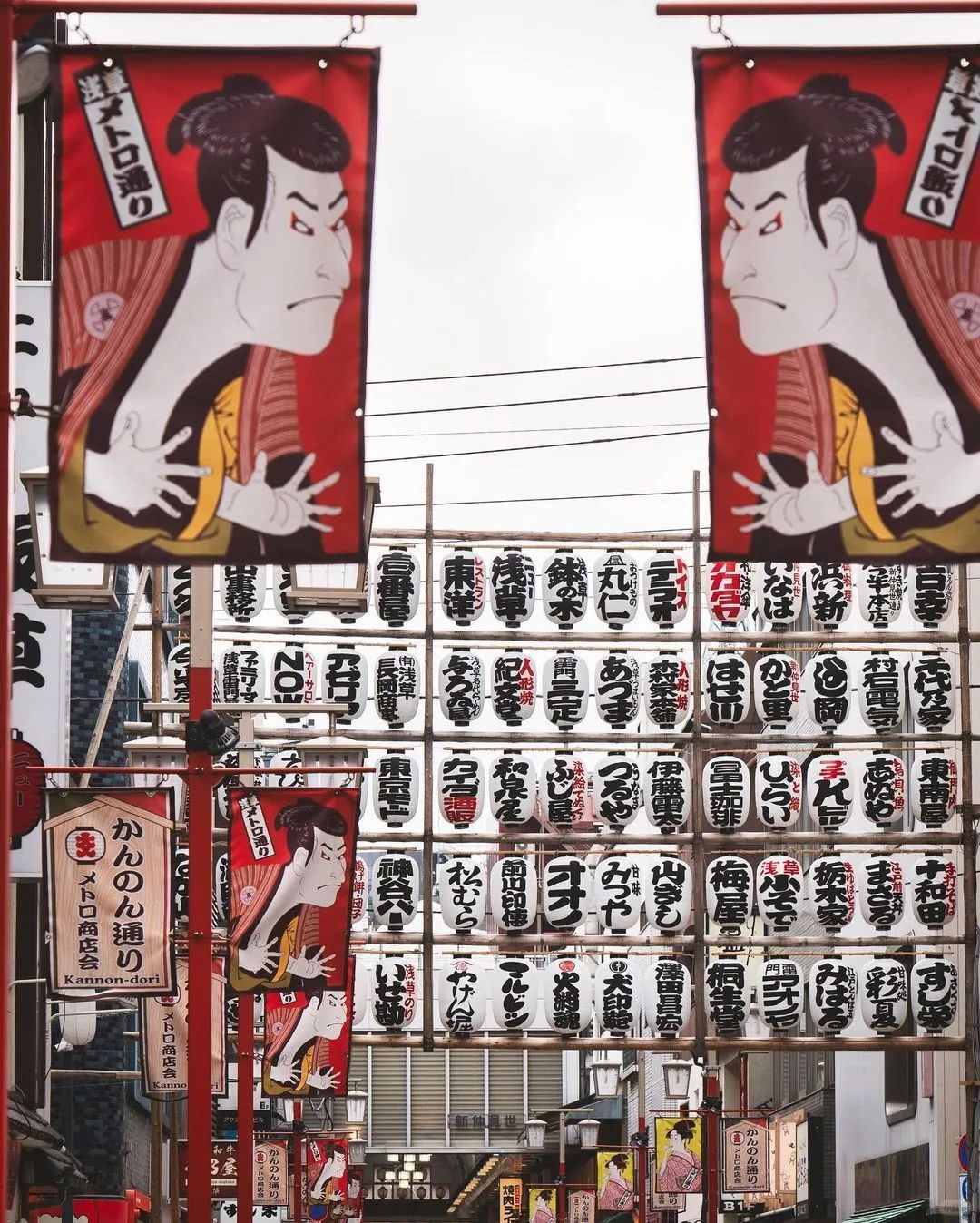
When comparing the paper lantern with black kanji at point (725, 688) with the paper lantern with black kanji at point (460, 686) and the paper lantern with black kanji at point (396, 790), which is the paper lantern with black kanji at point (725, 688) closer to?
the paper lantern with black kanji at point (460, 686)

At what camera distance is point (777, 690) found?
1065 inches

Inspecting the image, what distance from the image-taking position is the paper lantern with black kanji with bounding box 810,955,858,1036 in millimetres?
26781

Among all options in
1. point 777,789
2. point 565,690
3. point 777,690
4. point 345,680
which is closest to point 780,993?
point 777,789

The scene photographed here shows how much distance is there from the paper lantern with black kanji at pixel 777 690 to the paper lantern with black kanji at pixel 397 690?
15.6ft

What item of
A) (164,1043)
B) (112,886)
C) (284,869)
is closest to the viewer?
Result: (112,886)

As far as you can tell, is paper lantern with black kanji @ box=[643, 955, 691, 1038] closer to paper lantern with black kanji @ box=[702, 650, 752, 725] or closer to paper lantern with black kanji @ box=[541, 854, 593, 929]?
paper lantern with black kanji @ box=[541, 854, 593, 929]

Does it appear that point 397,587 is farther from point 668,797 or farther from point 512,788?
point 668,797

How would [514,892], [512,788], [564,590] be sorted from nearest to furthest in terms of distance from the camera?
[512,788] < [514,892] < [564,590]

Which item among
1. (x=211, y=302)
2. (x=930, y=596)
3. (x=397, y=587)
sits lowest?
(x=930, y=596)

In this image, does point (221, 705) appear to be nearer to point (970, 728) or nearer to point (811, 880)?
point (811, 880)

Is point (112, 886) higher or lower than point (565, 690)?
lower

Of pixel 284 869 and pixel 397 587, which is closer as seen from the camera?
pixel 284 869

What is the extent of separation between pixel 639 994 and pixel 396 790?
4.37 meters

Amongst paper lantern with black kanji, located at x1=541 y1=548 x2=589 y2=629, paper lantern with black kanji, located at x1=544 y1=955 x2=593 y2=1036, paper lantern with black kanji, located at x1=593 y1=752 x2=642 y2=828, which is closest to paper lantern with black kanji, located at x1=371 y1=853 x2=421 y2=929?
paper lantern with black kanji, located at x1=544 y1=955 x2=593 y2=1036
